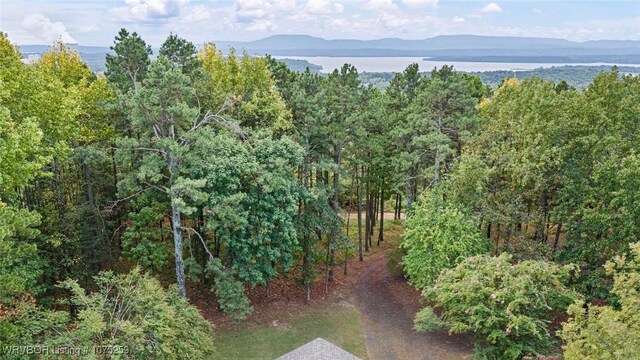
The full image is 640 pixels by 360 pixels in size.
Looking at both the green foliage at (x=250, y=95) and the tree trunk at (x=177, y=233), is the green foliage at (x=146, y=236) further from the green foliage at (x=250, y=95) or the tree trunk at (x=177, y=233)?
the green foliage at (x=250, y=95)

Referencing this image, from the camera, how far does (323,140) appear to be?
22156 mm

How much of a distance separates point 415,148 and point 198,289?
46.2 ft

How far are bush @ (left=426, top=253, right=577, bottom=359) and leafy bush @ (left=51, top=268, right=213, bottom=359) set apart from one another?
8884mm

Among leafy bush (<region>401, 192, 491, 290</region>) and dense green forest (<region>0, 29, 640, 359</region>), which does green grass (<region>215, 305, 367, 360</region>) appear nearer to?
dense green forest (<region>0, 29, 640, 359</region>)

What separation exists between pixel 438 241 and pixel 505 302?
4862 millimetres

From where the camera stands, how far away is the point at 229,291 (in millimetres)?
18391

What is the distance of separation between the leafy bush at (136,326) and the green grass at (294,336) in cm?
536

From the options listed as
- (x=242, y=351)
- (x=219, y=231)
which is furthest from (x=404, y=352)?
(x=219, y=231)

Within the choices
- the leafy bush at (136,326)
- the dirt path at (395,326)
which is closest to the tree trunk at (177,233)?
the leafy bush at (136,326)

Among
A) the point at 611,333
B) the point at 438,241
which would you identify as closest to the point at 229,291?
the point at 438,241

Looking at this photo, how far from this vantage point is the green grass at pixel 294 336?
62.3 ft

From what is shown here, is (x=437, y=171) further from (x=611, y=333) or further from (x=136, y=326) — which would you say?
(x=136, y=326)

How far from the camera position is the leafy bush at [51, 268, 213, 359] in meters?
11.1

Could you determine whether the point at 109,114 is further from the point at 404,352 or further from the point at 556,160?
the point at 556,160
